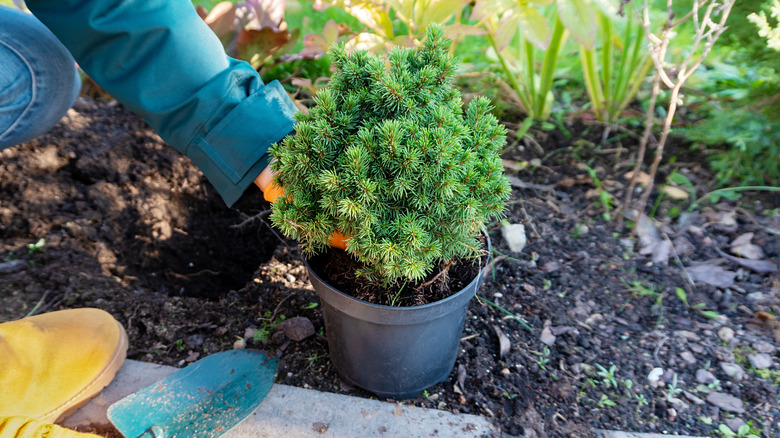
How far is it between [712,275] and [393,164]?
5.17 ft

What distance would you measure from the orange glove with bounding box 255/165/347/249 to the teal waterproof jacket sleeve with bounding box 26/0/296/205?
0.03 metres

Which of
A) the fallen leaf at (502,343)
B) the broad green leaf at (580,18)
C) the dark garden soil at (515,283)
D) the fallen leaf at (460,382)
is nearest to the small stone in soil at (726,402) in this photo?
the dark garden soil at (515,283)

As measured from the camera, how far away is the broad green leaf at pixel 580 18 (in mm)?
1837

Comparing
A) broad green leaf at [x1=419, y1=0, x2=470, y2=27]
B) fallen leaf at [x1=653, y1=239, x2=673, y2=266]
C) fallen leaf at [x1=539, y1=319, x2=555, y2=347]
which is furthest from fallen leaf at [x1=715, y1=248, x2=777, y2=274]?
broad green leaf at [x1=419, y1=0, x2=470, y2=27]

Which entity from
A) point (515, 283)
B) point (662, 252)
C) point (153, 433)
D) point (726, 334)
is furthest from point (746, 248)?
point (153, 433)

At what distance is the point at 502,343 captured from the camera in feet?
5.72

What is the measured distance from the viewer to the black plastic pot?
134 centimetres

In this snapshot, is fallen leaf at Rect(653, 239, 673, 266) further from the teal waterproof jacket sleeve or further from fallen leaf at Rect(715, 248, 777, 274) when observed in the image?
the teal waterproof jacket sleeve

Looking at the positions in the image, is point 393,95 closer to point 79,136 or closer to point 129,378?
point 129,378

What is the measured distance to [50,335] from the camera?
1654 millimetres

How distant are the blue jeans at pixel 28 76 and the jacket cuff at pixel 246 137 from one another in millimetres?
557

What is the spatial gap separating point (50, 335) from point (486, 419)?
143cm

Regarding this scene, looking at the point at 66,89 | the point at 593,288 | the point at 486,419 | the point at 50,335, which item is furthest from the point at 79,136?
the point at 593,288

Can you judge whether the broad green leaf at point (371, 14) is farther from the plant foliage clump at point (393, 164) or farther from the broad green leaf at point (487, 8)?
the plant foliage clump at point (393, 164)
